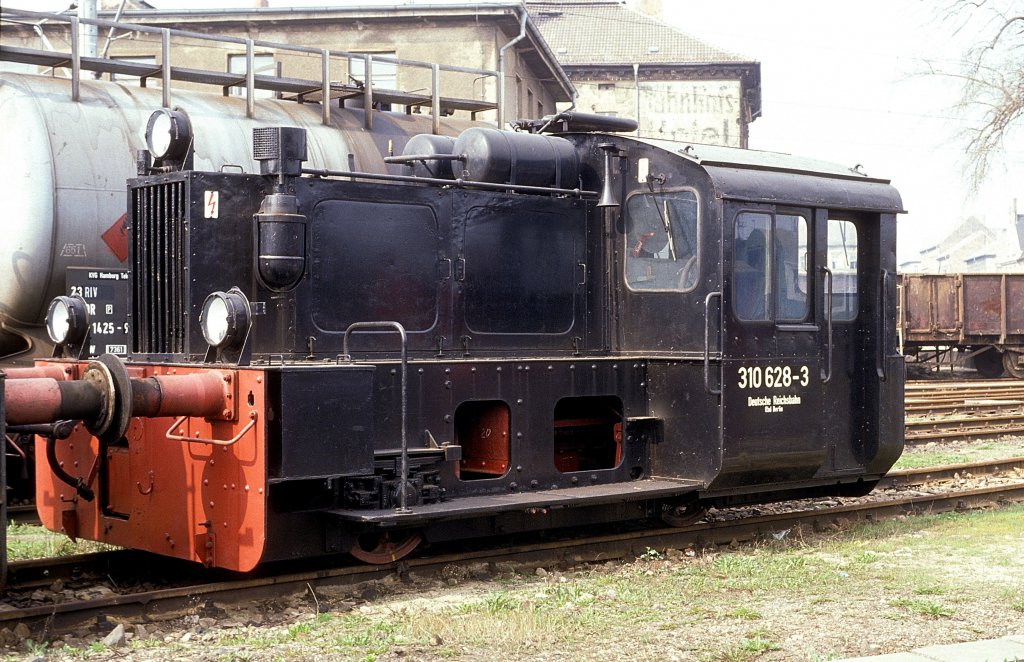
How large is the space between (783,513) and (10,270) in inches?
271

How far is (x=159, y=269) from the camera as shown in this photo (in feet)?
23.7

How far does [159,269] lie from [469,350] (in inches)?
82.8

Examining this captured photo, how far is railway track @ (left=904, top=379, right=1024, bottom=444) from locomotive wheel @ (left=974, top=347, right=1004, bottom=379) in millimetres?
3488

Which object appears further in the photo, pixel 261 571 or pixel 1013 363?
pixel 1013 363

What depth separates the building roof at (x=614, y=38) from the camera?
46.2 meters

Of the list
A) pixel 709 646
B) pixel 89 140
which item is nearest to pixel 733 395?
pixel 709 646

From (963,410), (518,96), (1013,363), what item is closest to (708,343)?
(963,410)

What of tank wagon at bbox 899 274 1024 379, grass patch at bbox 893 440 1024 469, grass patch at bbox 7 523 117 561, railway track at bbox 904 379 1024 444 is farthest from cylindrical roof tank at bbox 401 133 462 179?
tank wagon at bbox 899 274 1024 379

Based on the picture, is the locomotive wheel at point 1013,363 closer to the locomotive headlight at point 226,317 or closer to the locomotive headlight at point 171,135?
the locomotive headlight at point 171,135

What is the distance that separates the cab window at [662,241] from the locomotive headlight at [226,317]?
3.21 metres

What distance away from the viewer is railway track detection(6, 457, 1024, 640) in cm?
616

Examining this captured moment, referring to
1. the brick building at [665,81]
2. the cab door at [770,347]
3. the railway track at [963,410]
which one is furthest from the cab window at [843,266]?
the brick building at [665,81]

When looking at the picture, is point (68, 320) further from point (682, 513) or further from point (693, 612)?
point (682, 513)

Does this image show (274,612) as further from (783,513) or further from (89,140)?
(89,140)
